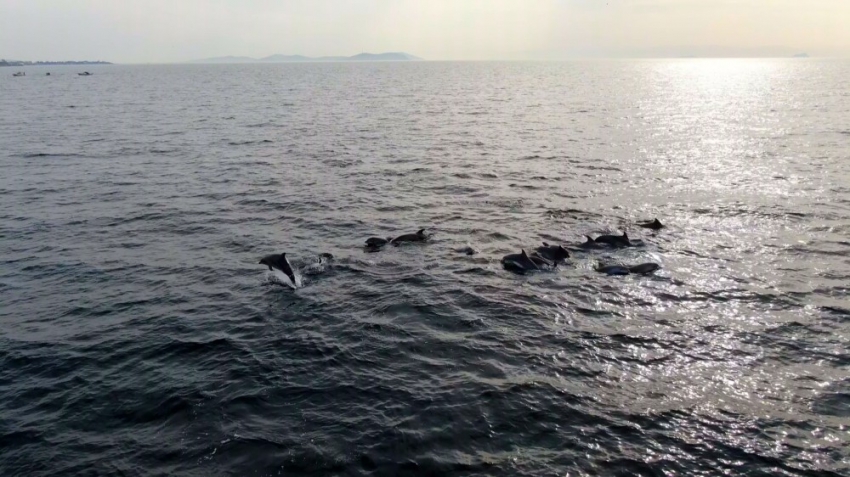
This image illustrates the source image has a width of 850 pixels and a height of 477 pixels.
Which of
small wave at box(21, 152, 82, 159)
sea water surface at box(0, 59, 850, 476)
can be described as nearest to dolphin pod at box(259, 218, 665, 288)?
sea water surface at box(0, 59, 850, 476)

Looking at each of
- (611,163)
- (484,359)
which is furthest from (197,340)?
(611,163)

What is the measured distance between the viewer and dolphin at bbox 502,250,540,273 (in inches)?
822

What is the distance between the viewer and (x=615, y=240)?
75.9 ft

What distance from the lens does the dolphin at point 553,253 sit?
21672mm

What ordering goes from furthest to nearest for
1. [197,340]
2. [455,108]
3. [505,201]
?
[455,108] → [505,201] → [197,340]

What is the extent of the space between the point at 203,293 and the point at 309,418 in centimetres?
878

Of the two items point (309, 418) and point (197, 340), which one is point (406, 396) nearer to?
point (309, 418)

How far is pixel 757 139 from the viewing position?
50656 millimetres

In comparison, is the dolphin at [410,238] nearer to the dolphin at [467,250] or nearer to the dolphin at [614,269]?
the dolphin at [467,250]

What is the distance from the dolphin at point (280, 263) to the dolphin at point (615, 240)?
12.7 meters

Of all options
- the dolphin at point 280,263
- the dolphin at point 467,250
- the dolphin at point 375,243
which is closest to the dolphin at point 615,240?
the dolphin at point 467,250

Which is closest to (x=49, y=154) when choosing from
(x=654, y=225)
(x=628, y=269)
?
(x=628, y=269)

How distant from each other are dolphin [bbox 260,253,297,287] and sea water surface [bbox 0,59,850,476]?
69cm

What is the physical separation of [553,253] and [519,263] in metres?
1.72
